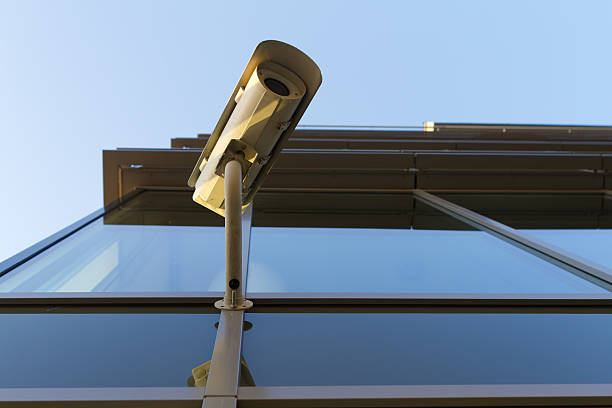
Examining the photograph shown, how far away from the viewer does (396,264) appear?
2928mm

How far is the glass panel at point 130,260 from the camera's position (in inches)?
95.8

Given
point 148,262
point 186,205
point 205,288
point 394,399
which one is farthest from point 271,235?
point 394,399

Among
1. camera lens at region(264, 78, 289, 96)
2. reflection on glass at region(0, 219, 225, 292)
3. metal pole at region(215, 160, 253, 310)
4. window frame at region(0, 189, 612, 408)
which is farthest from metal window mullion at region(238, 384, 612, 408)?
camera lens at region(264, 78, 289, 96)

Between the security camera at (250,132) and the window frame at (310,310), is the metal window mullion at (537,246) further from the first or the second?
the security camera at (250,132)

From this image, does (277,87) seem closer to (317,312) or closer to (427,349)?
(317,312)

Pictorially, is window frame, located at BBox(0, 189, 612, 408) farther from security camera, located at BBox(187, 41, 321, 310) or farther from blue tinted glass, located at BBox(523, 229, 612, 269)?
security camera, located at BBox(187, 41, 321, 310)

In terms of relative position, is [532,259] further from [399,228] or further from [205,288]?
[205,288]

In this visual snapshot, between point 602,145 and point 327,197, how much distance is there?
5157 mm

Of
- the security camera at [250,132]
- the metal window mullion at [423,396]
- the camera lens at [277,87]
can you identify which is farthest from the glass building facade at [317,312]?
the camera lens at [277,87]

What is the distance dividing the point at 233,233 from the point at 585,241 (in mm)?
2789

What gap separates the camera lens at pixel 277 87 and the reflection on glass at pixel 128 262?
1172 mm

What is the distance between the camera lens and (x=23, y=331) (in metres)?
1.99

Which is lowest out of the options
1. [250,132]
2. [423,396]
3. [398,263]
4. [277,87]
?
[423,396]

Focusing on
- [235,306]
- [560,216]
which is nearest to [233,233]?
[235,306]
